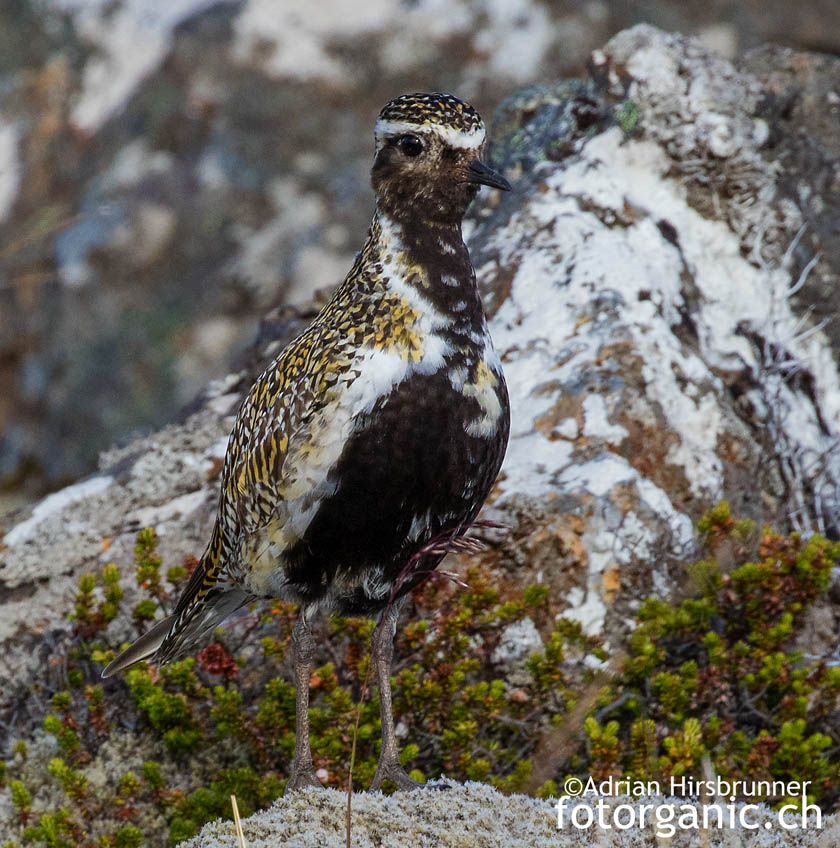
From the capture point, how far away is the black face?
4.37m

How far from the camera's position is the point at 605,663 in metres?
5.49

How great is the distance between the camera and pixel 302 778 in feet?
14.8

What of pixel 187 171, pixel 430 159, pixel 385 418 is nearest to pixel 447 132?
pixel 430 159

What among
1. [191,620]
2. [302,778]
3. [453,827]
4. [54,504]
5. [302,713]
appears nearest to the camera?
[453,827]

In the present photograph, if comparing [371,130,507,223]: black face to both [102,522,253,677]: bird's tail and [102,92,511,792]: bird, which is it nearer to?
[102,92,511,792]: bird

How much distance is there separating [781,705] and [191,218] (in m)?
7.99

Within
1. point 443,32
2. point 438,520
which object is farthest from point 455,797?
point 443,32

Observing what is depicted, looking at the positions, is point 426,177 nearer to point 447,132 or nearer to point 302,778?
point 447,132

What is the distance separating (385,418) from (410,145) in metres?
1.11

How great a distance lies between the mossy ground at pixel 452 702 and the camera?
5.04 metres

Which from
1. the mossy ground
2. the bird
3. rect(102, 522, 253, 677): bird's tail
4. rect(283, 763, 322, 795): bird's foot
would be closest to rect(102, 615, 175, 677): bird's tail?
rect(102, 522, 253, 677): bird's tail

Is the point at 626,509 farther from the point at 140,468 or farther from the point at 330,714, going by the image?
the point at 140,468

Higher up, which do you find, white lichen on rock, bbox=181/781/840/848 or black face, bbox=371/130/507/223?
black face, bbox=371/130/507/223

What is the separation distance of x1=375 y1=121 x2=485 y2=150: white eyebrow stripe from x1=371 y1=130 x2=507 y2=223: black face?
0.6 inches
